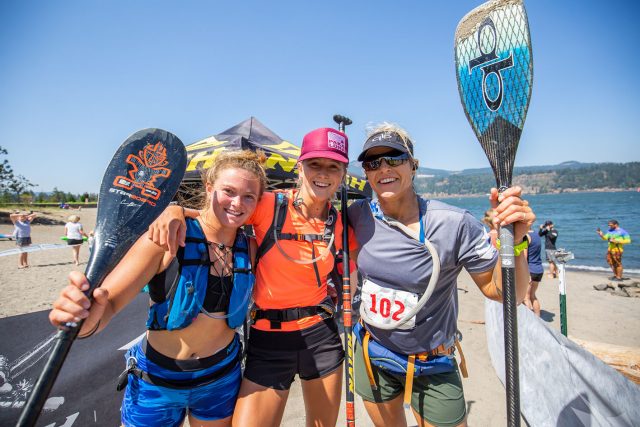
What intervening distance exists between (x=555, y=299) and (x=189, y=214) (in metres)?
11.3

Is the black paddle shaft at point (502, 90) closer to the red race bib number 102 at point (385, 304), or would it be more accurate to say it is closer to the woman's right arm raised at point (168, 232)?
the red race bib number 102 at point (385, 304)

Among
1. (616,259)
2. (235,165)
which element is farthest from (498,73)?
(616,259)

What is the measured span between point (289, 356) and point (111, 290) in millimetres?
1260

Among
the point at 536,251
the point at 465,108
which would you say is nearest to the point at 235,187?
the point at 465,108

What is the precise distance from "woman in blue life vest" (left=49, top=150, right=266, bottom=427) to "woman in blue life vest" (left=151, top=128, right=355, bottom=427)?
0.60 feet

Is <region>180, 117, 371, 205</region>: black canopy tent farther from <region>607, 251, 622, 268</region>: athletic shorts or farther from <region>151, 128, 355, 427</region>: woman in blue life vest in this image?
<region>607, 251, 622, 268</region>: athletic shorts

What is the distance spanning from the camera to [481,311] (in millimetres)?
7949

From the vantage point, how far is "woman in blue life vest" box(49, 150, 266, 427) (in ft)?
6.23

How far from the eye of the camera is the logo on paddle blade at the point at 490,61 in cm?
191

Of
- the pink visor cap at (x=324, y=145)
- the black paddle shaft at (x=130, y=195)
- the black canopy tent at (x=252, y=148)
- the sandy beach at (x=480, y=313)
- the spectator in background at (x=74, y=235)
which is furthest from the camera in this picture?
the spectator in background at (x=74, y=235)

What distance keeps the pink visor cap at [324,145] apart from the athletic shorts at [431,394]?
63.6 inches

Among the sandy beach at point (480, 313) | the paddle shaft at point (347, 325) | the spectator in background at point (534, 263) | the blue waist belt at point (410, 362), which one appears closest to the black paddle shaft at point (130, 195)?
the paddle shaft at point (347, 325)

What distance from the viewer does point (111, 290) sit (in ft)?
5.60

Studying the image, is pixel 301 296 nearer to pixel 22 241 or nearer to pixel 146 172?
pixel 146 172
